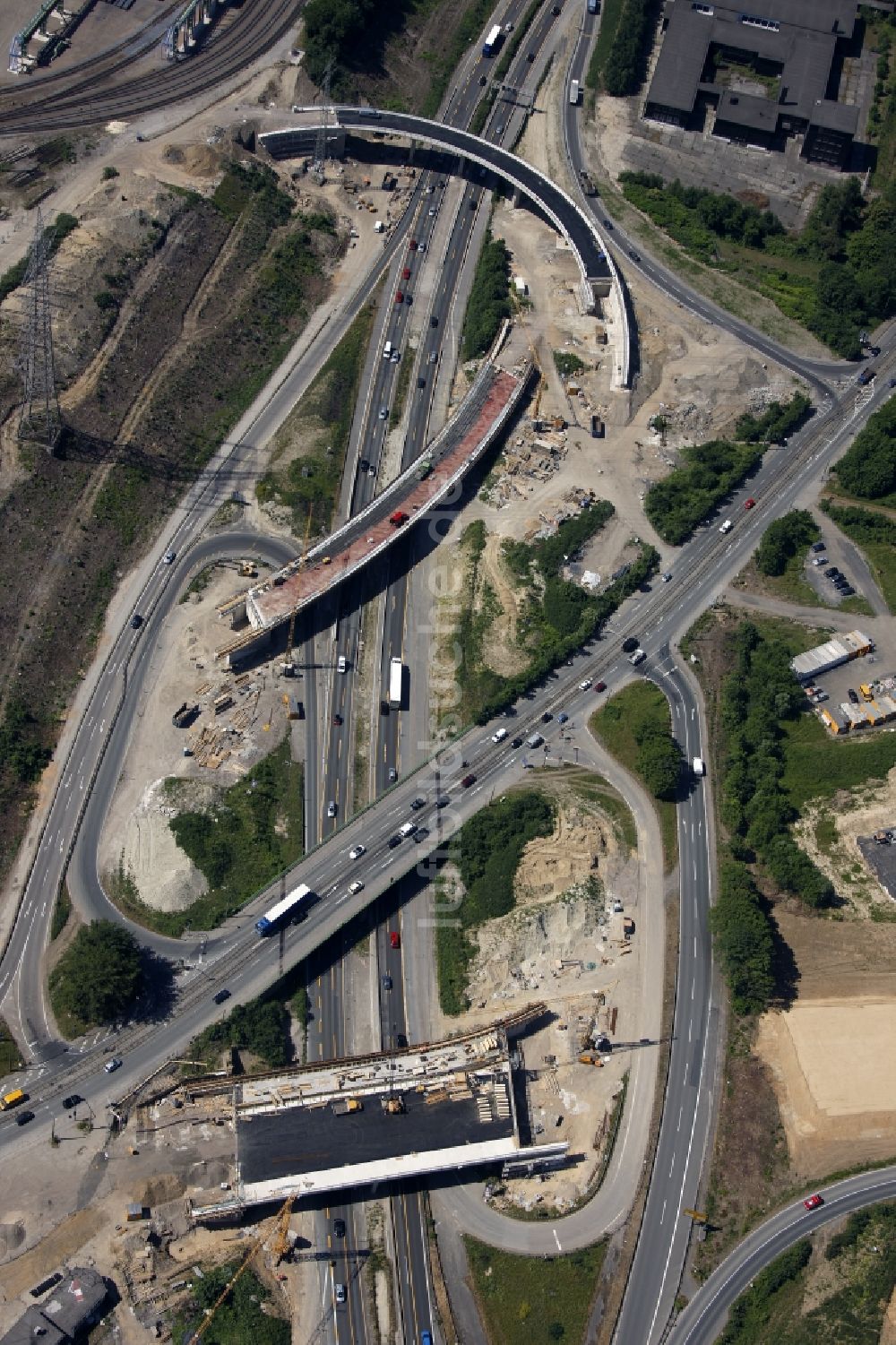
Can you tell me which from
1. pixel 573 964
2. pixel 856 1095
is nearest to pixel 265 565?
pixel 573 964

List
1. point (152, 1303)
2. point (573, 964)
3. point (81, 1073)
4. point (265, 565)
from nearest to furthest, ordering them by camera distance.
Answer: point (152, 1303) → point (81, 1073) → point (573, 964) → point (265, 565)

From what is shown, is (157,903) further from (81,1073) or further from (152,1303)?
(152,1303)

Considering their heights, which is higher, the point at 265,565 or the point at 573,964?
the point at 265,565

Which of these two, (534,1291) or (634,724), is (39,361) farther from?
(534,1291)

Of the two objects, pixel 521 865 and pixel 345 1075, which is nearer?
pixel 345 1075

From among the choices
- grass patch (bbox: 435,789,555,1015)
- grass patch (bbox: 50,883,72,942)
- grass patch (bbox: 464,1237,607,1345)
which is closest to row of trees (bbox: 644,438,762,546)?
grass patch (bbox: 435,789,555,1015)
